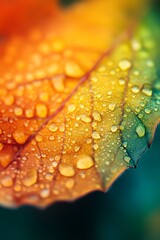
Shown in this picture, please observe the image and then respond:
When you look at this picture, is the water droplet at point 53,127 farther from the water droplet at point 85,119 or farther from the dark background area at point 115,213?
the dark background area at point 115,213

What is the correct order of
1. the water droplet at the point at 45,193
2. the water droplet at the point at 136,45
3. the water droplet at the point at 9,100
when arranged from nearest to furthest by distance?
the water droplet at the point at 45,193 → the water droplet at the point at 9,100 → the water droplet at the point at 136,45

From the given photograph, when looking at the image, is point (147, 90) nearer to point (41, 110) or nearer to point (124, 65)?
point (124, 65)

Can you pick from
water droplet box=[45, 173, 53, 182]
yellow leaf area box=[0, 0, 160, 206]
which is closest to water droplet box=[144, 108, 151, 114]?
yellow leaf area box=[0, 0, 160, 206]

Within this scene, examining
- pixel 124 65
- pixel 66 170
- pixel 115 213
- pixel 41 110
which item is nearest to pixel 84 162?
pixel 66 170

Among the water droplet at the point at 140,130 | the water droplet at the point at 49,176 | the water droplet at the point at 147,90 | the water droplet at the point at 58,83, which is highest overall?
the water droplet at the point at 58,83

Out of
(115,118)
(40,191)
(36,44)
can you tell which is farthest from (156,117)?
(36,44)

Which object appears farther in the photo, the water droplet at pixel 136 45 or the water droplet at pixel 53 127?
the water droplet at pixel 136 45

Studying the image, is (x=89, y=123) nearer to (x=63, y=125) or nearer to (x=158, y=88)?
(x=63, y=125)

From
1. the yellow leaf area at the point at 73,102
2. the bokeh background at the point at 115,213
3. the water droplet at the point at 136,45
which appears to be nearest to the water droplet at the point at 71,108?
the yellow leaf area at the point at 73,102
